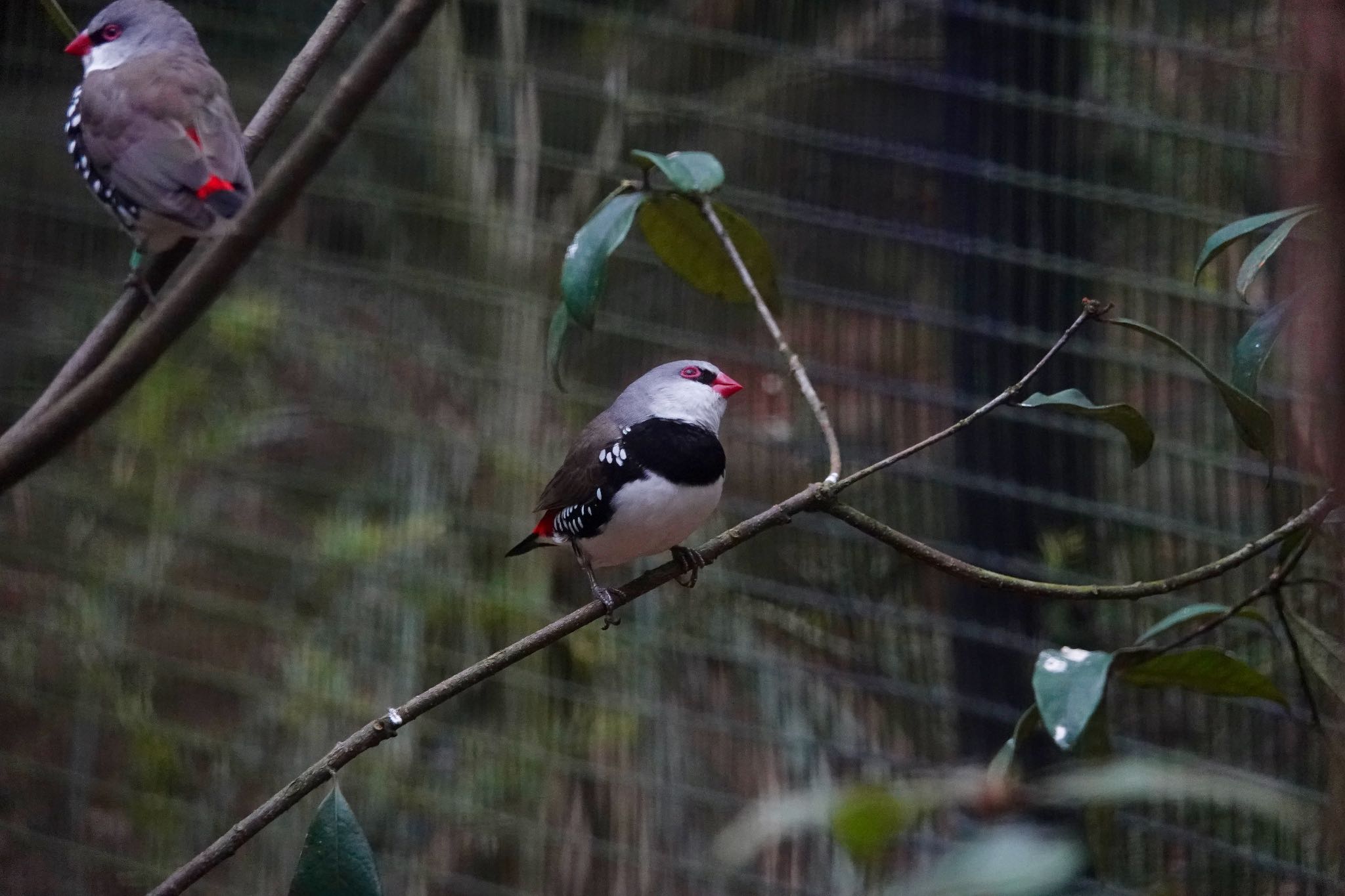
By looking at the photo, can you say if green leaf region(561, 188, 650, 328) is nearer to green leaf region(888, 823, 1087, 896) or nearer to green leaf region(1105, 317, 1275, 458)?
green leaf region(1105, 317, 1275, 458)

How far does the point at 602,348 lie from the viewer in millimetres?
4121

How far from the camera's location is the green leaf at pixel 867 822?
804mm

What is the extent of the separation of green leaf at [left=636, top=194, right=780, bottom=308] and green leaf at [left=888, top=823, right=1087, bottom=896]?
1.33 metres

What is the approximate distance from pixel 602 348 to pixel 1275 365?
72.1 inches

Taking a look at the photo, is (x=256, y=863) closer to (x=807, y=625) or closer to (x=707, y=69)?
(x=807, y=625)

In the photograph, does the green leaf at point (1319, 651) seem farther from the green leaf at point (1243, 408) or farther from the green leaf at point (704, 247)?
the green leaf at point (704, 247)

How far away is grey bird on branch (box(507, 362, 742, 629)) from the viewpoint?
88.4 inches

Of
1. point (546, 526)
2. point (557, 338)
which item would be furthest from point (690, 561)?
point (546, 526)

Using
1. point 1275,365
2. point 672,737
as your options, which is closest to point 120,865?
point 672,737

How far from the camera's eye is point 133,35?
2.76 meters

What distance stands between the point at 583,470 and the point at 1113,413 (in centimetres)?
96

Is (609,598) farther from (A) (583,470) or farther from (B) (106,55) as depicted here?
(B) (106,55)

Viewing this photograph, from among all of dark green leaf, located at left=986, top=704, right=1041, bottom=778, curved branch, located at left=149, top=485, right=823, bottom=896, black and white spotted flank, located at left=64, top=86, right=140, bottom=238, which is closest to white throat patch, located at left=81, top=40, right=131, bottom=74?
black and white spotted flank, located at left=64, top=86, right=140, bottom=238

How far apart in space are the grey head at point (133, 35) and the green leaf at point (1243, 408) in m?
1.88
